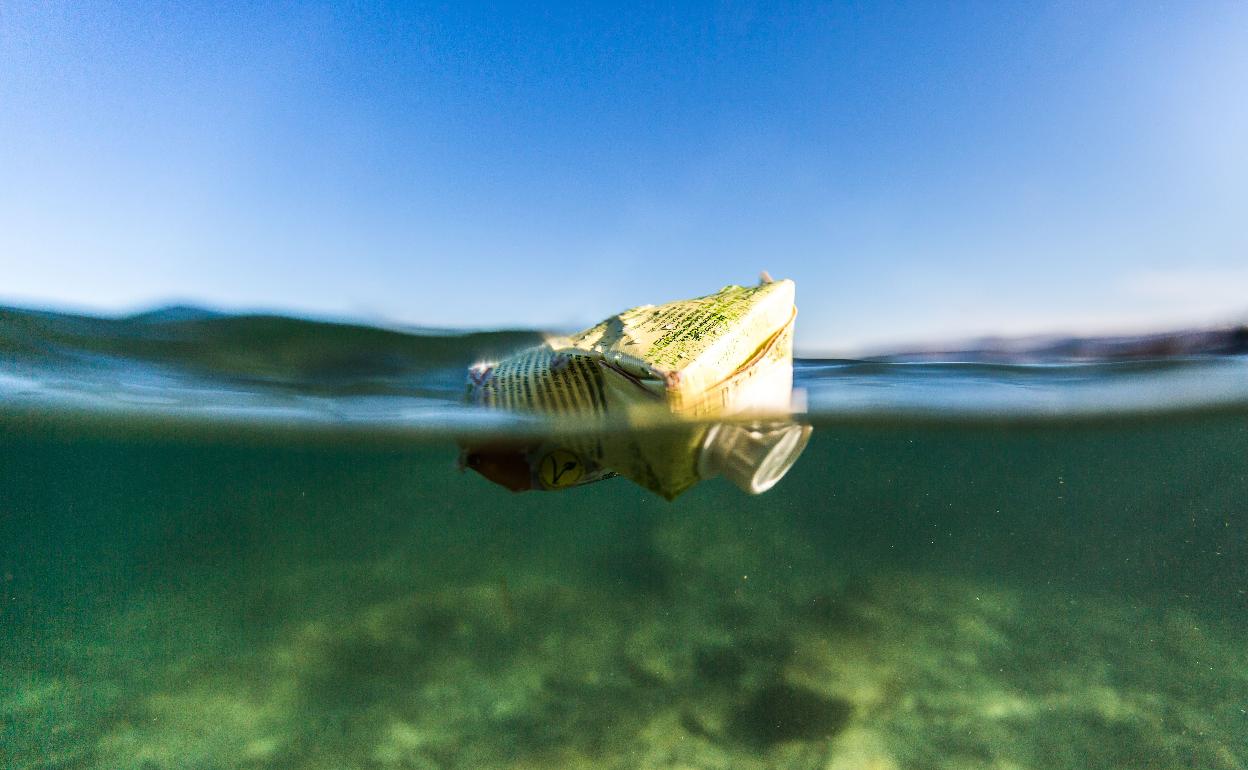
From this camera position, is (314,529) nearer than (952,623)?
No

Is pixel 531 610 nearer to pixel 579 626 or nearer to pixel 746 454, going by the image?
pixel 579 626

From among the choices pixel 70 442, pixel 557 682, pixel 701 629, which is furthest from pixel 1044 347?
pixel 70 442

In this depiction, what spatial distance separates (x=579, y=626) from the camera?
9.31m

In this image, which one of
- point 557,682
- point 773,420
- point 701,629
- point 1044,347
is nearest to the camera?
point 773,420

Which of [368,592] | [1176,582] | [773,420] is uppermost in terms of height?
[773,420]

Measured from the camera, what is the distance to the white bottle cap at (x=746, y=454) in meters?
3.34

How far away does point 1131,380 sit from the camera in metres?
8.58

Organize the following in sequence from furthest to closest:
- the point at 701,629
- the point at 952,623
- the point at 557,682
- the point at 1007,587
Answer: the point at 1007,587
the point at 952,623
the point at 701,629
the point at 557,682

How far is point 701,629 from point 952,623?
14.5 ft

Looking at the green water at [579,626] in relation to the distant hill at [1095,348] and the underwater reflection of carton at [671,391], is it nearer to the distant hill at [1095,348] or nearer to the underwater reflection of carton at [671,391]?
the distant hill at [1095,348]

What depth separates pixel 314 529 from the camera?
14938 mm

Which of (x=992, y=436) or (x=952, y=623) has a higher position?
(x=992, y=436)

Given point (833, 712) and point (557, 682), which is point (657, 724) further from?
point (833, 712)

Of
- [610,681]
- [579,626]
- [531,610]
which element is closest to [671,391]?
[610,681]
